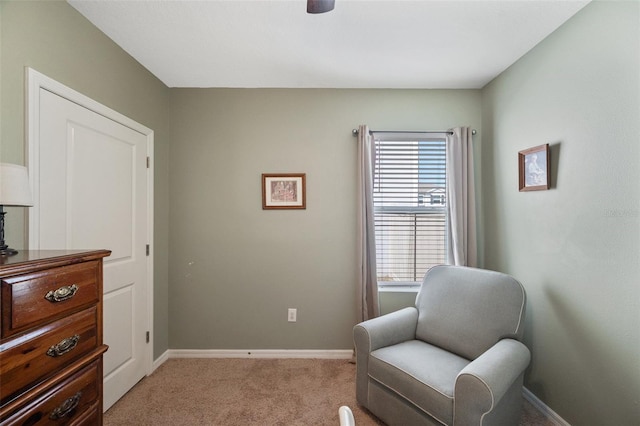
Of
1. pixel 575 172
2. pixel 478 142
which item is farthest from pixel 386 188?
pixel 575 172

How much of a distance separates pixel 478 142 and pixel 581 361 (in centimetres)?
186

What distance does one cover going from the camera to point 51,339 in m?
0.96

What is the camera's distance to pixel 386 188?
270 centimetres

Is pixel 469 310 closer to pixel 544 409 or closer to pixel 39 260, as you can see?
pixel 544 409

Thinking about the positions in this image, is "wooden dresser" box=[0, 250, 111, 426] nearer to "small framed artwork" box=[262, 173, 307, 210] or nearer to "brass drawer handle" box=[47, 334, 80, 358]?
"brass drawer handle" box=[47, 334, 80, 358]

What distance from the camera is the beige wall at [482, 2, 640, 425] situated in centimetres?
144

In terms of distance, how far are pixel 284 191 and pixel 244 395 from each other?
1707 mm

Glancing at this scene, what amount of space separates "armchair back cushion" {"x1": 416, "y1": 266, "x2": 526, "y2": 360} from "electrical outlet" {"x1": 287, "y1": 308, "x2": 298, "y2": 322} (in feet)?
3.73

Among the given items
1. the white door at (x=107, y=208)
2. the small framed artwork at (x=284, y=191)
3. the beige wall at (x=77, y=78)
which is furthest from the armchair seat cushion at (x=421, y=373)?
the beige wall at (x=77, y=78)

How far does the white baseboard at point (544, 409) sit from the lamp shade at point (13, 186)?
10.2 ft

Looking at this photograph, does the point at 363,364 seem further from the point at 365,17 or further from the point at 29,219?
the point at 365,17

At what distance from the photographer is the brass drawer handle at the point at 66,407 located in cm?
98

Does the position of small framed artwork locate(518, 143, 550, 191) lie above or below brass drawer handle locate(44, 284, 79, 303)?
above

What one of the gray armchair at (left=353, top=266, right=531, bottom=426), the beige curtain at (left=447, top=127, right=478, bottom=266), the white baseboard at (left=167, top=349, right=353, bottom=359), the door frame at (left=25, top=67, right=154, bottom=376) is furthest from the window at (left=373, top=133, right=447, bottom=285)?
the door frame at (left=25, top=67, right=154, bottom=376)
